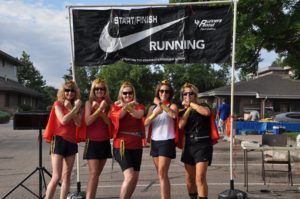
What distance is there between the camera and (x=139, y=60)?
8.63m

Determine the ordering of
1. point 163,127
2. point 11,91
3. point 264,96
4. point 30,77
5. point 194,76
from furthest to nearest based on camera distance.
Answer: point 30,77
point 194,76
point 11,91
point 264,96
point 163,127

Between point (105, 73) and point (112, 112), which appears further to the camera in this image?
point (105, 73)

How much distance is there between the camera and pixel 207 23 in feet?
28.0

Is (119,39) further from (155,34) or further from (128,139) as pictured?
(128,139)

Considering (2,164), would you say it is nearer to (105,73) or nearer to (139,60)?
(139,60)

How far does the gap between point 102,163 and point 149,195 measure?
221 cm

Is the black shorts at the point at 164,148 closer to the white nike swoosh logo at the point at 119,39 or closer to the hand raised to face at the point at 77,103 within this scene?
the hand raised to face at the point at 77,103

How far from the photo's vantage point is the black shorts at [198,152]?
675cm

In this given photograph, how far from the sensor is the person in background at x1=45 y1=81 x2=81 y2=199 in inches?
258

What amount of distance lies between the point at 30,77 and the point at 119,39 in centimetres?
9138

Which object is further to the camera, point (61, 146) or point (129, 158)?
point (61, 146)

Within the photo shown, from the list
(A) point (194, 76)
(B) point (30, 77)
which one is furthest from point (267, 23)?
(B) point (30, 77)

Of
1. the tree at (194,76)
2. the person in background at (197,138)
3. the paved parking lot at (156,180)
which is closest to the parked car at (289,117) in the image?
the paved parking lot at (156,180)

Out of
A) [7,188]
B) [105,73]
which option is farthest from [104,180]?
[105,73]
